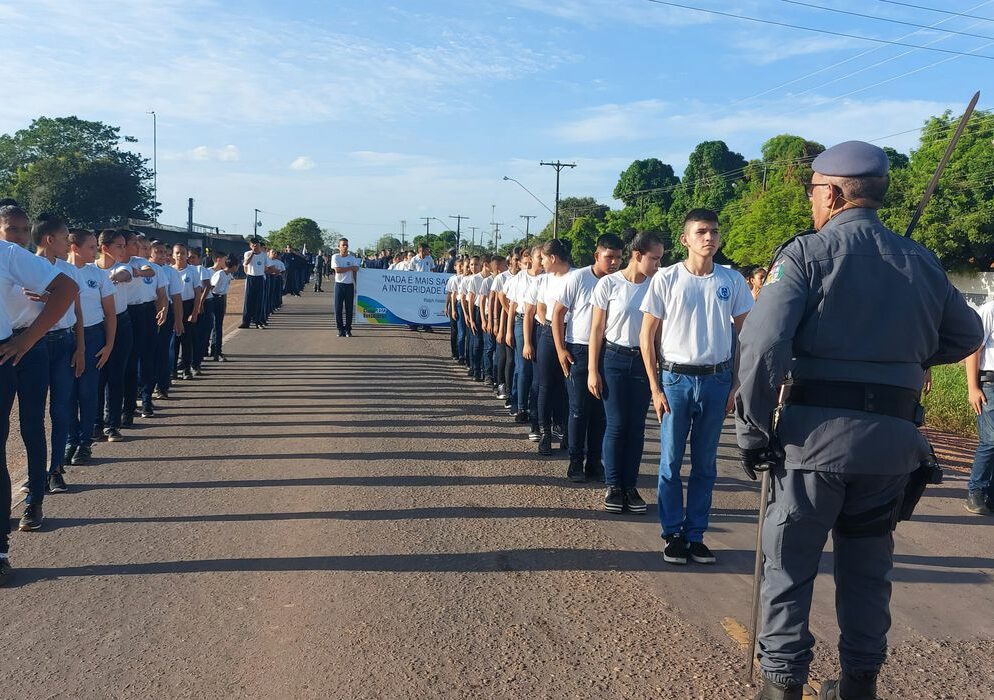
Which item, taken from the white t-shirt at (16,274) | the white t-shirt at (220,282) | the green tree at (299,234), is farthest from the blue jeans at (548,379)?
the green tree at (299,234)

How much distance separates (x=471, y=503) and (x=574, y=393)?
56.0 inches

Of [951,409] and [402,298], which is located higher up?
[402,298]

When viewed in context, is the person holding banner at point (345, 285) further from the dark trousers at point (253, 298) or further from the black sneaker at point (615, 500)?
the black sneaker at point (615, 500)

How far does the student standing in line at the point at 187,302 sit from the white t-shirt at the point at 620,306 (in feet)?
24.9

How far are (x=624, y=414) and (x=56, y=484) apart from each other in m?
4.38

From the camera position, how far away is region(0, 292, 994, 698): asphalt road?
374 cm

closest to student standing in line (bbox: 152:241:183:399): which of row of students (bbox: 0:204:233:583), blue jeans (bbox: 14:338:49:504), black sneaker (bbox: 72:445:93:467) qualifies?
row of students (bbox: 0:204:233:583)

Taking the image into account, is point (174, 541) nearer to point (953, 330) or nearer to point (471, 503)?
point (471, 503)

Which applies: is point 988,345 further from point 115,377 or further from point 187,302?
point 187,302

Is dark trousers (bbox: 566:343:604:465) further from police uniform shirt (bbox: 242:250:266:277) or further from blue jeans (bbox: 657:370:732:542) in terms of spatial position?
police uniform shirt (bbox: 242:250:266:277)

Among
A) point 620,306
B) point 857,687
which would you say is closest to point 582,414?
point 620,306

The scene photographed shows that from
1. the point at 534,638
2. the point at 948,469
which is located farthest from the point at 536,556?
the point at 948,469

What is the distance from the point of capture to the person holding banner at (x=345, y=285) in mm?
18594

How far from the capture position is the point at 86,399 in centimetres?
736
